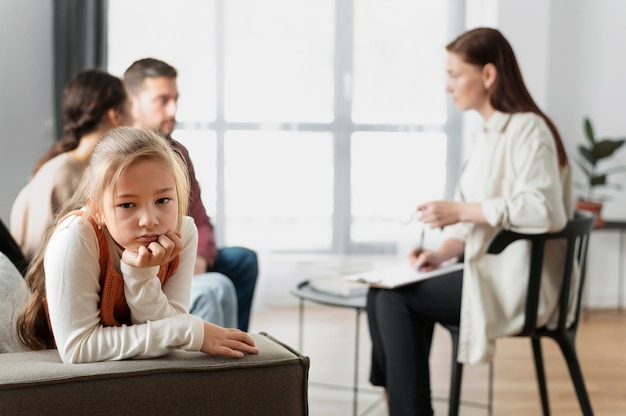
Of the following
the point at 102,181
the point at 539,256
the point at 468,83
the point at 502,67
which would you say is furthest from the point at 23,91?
the point at 102,181

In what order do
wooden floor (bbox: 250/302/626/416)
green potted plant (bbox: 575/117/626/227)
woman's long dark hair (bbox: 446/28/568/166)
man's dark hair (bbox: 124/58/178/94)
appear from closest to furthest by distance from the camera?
woman's long dark hair (bbox: 446/28/568/166), man's dark hair (bbox: 124/58/178/94), wooden floor (bbox: 250/302/626/416), green potted plant (bbox: 575/117/626/227)

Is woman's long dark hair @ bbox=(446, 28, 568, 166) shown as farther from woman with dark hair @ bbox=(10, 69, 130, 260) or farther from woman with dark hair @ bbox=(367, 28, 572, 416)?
woman with dark hair @ bbox=(10, 69, 130, 260)

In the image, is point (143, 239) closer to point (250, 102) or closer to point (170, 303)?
point (170, 303)

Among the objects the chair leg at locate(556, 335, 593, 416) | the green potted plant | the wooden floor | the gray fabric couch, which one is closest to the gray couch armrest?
the gray fabric couch

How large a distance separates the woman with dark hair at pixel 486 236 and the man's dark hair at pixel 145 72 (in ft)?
2.98

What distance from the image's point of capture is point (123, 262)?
148 cm

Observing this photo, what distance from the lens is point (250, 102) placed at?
536 cm

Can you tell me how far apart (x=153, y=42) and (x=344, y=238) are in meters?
1.64

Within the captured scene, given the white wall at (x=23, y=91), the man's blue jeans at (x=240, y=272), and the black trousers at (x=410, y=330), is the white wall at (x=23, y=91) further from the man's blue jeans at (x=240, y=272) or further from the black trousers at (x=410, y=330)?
the black trousers at (x=410, y=330)

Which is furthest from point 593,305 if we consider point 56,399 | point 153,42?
point 56,399

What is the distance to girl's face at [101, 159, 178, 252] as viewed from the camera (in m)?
1.46

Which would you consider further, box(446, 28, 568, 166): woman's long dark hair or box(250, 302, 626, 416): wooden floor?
box(250, 302, 626, 416): wooden floor

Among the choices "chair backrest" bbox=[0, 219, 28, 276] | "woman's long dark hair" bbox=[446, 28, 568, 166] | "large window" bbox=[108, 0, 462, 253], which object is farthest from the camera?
"large window" bbox=[108, 0, 462, 253]

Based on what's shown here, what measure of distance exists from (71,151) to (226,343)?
1.64 metres
